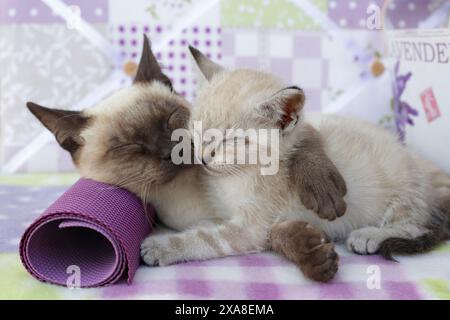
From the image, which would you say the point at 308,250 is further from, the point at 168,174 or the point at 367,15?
the point at 367,15

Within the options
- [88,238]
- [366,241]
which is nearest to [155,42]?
[88,238]

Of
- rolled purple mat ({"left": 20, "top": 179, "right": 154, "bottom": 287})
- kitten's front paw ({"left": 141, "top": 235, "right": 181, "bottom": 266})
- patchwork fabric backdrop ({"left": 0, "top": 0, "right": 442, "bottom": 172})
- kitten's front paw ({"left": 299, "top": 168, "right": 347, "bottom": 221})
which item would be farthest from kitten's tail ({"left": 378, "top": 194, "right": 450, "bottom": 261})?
patchwork fabric backdrop ({"left": 0, "top": 0, "right": 442, "bottom": 172})

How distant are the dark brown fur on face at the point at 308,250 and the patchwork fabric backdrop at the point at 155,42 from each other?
1238 mm

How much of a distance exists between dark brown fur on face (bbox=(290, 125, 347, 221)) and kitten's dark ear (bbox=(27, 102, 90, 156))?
630mm

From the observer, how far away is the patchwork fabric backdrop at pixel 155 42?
8.17 feet

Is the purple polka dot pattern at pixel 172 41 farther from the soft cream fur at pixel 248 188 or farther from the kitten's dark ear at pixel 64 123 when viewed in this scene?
the kitten's dark ear at pixel 64 123

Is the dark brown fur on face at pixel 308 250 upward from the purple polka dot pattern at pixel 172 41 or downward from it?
downward

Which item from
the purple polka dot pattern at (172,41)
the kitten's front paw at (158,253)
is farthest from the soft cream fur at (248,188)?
the purple polka dot pattern at (172,41)

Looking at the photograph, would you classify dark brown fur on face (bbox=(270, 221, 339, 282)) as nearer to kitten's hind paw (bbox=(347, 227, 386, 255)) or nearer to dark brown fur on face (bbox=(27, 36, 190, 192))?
kitten's hind paw (bbox=(347, 227, 386, 255))

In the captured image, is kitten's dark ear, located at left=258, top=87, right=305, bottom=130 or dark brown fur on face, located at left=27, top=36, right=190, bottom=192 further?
dark brown fur on face, located at left=27, top=36, right=190, bottom=192

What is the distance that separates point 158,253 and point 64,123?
47cm

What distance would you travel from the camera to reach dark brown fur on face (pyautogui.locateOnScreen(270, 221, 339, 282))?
1.28m

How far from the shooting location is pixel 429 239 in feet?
4.97

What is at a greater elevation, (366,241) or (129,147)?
(129,147)
